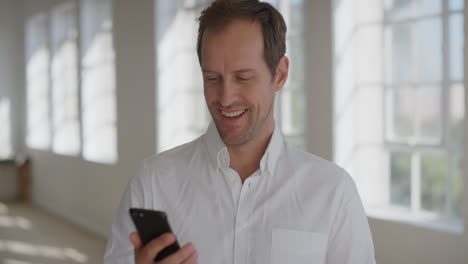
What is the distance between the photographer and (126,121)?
20.8 feet

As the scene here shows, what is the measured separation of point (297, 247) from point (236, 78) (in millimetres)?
486

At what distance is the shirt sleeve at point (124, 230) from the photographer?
4.98 ft

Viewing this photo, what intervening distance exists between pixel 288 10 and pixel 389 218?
190 centimetres

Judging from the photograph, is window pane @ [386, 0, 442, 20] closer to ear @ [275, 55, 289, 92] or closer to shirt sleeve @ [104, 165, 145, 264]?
ear @ [275, 55, 289, 92]

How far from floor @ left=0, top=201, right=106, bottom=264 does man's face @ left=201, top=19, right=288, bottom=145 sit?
4.61 m

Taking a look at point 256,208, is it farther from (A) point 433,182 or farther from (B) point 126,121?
(B) point 126,121

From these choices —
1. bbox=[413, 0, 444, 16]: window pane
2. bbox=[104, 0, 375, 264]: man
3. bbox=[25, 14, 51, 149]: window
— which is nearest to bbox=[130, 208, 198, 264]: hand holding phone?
bbox=[104, 0, 375, 264]: man

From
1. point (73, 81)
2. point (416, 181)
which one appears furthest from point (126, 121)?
point (416, 181)

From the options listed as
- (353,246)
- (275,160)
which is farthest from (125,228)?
(353,246)

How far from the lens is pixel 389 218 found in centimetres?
340

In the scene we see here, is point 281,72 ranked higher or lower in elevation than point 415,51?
lower

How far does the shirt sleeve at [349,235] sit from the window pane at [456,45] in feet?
6.46

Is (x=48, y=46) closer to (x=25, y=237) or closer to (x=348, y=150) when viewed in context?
(x=25, y=237)

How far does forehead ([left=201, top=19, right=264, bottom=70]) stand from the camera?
4.63 ft
